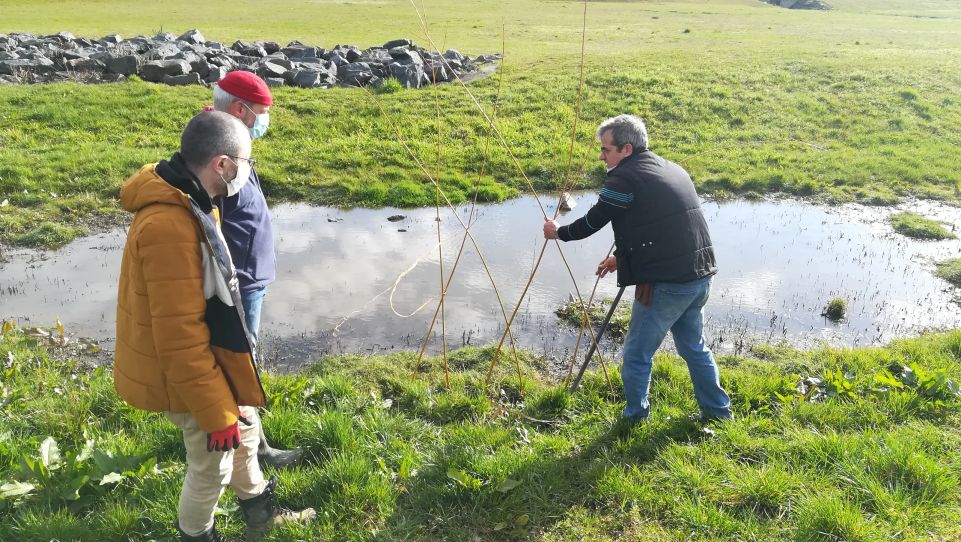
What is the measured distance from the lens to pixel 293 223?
33.6 feet

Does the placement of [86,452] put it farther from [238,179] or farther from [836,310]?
[836,310]

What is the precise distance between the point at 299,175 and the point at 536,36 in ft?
78.3

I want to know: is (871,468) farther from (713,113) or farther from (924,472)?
(713,113)

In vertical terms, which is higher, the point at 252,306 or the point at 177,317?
the point at 177,317

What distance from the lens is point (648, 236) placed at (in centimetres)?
447

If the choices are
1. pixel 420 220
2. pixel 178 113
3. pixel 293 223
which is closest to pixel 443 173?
pixel 420 220

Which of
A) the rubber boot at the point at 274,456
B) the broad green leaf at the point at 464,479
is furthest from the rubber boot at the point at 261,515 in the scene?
the broad green leaf at the point at 464,479

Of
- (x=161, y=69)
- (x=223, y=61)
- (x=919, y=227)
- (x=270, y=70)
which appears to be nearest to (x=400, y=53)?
(x=270, y=70)

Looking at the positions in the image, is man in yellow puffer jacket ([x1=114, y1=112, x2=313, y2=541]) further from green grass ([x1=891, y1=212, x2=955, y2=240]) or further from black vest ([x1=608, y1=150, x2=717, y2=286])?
green grass ([x1=891, y1=212, x2=955, y2=240])

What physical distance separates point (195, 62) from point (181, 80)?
1347 millimetres

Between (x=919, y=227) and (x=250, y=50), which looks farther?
(x=250, y=50)

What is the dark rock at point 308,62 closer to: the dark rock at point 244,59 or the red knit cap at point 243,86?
the dark rock at point 244,59

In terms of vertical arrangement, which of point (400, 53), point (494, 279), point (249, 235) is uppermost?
point (400, 53)

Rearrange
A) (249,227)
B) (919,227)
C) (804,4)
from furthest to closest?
(804,4) < (919,227) < (249,227)
